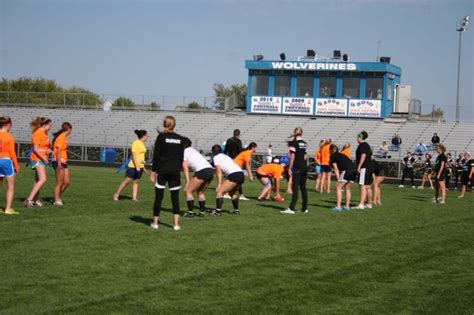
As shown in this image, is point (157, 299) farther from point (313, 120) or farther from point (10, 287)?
point (313, 120)

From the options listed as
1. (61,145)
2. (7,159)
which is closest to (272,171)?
(61,145)

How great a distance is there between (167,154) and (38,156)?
3782 mm

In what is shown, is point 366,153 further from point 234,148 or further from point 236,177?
point 236,177

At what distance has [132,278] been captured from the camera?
844 centimetres

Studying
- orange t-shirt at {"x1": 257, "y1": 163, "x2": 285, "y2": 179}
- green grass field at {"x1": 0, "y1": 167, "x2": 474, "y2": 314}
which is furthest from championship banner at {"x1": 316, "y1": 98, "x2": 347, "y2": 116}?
green grass field at {"x1": 0, "y1": 167, "x2": 474, "y2": 314}

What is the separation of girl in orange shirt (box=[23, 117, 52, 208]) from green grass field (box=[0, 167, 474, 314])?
41 cm

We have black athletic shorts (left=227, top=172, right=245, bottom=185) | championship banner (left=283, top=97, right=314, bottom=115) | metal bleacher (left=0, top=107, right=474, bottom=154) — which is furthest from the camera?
championship banner (left=283, top=97, right=314, bottom=115)

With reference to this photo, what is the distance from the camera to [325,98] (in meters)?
49.8

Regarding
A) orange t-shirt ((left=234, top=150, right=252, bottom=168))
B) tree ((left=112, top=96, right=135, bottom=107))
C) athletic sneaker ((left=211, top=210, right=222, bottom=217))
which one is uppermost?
tree ((left=112, top=96, right=135, bottom=107))

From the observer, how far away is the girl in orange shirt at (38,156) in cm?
1480

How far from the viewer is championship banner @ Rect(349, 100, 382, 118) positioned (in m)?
48.7

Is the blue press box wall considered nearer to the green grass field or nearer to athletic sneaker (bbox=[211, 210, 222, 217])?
the green grass field

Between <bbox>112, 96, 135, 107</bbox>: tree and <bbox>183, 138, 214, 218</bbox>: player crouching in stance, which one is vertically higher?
<bbox>112, 96, 135, 107</bbox>: tree

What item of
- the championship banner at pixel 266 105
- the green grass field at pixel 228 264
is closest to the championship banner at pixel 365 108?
the championship banner at pixel 266 105
